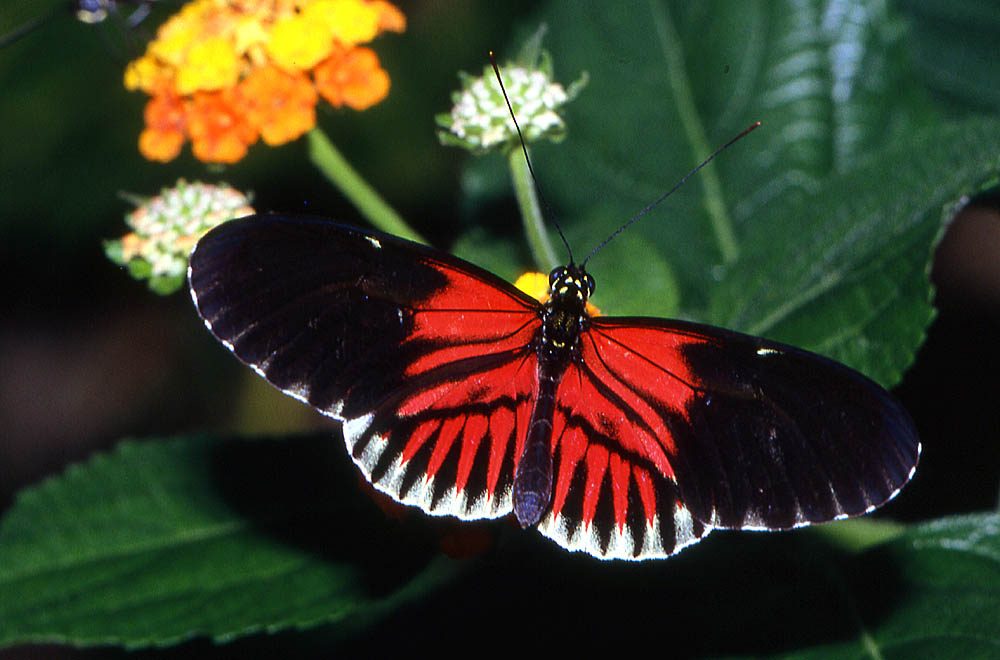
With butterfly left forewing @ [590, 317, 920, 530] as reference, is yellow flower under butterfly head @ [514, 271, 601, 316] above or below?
above

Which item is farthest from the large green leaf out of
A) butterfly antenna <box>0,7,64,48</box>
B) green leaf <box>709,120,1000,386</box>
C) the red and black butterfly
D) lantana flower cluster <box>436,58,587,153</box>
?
butterfly antenna <box>0,7,64,48</box>

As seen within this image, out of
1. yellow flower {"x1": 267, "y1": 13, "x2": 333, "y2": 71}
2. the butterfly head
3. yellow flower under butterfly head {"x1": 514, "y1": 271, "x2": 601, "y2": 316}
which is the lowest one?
the butterfly head

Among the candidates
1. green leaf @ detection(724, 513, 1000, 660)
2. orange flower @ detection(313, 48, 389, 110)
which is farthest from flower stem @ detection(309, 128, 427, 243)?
green leaf @ detection(724, 513, 1000, 660)

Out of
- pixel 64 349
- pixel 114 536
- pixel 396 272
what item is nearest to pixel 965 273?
pixel 396 272

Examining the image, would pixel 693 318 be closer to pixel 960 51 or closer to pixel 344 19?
pixel 344 19

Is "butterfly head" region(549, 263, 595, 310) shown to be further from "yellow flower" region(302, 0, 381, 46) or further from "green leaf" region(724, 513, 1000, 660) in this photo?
"green leaf" region(724, 513, 1000, 660)

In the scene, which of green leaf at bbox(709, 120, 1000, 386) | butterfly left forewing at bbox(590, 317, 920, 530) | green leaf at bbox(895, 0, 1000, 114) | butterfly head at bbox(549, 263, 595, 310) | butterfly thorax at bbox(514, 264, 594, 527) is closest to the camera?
butterfly left forewing at bbox(590, 317, 920, 530)

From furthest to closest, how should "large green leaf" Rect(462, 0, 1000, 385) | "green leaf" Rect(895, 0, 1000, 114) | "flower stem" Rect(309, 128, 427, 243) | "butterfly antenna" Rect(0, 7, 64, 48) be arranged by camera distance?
"butterfly antenna" Rect(0, 7, 64, 48) < "green leaf" Rect(895, 0, 1000, 114) < "large green leaf" Rect(462, 0, 1000, 385) < "flower stem" Rect(309, 128, 427, 243)

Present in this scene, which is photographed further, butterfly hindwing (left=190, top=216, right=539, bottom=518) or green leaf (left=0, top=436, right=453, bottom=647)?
green leaf (left=0, top=436, right=453, bottom=647)
